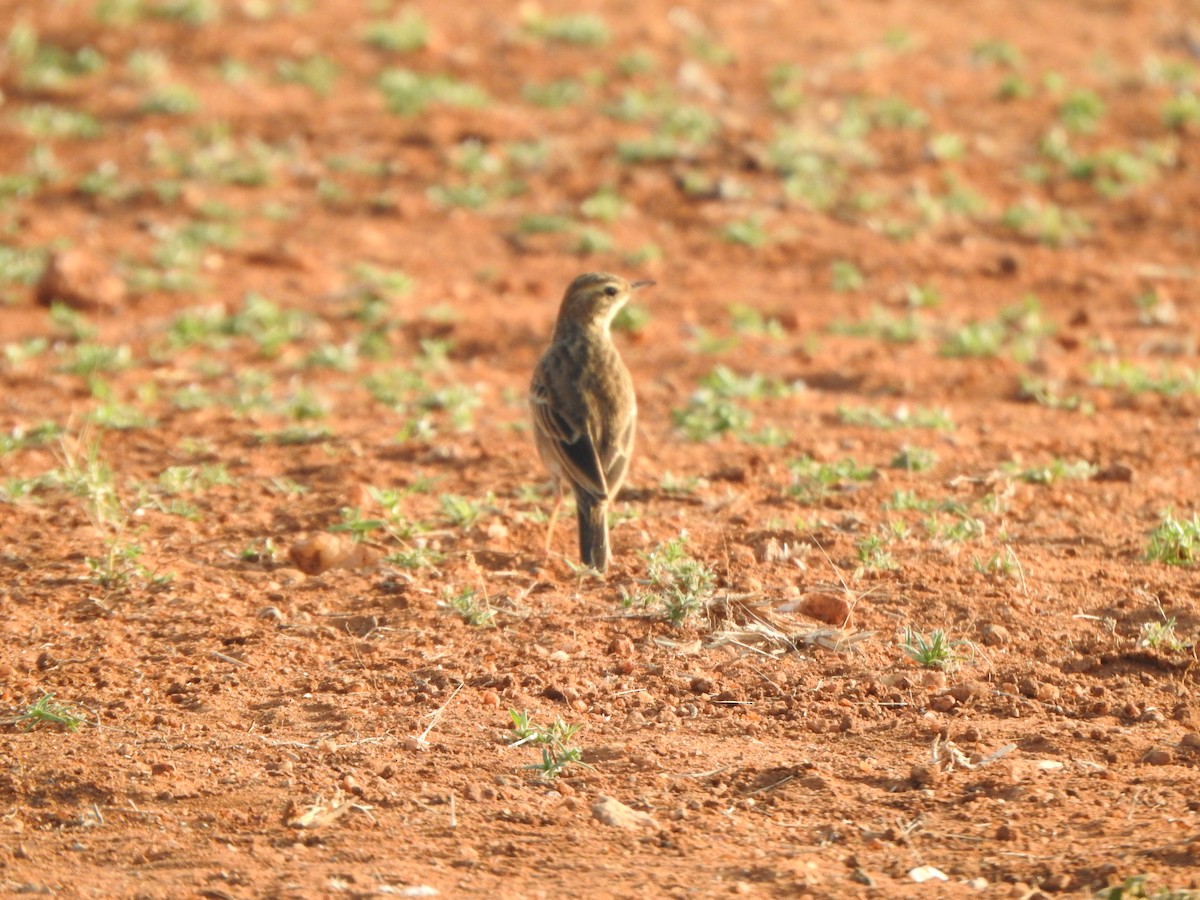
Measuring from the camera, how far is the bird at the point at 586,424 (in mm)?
6895

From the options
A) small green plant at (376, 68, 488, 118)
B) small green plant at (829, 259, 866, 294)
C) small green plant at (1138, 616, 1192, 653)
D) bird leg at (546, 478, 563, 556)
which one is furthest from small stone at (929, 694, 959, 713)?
small green plant at (376, 68, 488, 118)

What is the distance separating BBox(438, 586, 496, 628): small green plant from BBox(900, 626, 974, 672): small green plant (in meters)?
1.58

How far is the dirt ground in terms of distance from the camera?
509 centimetres

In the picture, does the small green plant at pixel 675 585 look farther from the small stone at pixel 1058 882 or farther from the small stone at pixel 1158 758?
the small stone at pixel 1058 882

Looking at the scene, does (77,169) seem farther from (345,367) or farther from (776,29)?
(776,29)

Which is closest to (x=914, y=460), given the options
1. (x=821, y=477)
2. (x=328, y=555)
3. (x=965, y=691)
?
(x=821, y=477)

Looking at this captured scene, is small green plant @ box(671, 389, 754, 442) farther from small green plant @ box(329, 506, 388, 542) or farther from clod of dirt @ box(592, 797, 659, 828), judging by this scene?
clod of dirt @ box(592, 797, 659, 828)

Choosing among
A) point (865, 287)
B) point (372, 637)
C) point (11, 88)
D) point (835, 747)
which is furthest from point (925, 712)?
point (11, 88)

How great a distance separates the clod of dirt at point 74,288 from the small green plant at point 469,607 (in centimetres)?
510

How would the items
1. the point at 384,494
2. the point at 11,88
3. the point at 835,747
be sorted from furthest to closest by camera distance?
the point at 11,88 → the point at 384,494 → the point at 835,747

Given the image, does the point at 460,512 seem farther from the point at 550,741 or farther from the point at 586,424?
the point at 550,741

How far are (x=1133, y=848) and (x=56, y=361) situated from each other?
23.8 ft

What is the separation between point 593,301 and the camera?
8328 mm

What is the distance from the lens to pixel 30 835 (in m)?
5.03
